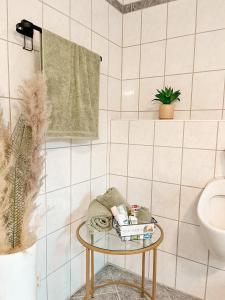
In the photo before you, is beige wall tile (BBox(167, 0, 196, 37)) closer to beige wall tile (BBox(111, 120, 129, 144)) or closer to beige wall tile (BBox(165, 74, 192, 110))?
beige wall tile (BBox(165, 74, 192, 110))

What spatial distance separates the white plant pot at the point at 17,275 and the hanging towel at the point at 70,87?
1.85 ft

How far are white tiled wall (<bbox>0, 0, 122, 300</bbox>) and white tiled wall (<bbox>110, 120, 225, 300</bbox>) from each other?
0.25 metres

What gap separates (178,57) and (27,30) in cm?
104

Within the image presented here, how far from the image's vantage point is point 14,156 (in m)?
0.96

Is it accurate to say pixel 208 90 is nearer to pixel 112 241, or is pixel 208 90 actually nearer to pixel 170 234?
pixel 170 234

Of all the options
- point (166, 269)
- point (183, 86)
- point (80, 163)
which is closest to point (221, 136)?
point (183, 86)

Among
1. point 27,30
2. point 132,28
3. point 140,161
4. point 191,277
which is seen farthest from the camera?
point 132,28

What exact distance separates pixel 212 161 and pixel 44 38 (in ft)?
3.84

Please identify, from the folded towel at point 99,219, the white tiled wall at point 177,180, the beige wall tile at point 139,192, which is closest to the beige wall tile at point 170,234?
the white tiled wall at point 177,180

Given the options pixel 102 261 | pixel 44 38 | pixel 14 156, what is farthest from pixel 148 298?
pixel 44 38

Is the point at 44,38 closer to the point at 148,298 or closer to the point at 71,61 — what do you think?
the point at 71,61

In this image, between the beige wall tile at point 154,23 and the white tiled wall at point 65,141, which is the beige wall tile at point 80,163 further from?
the beige wall tile at point 154,23

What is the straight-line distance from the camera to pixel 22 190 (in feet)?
3.24

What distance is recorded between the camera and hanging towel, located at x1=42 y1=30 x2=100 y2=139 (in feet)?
3.71
